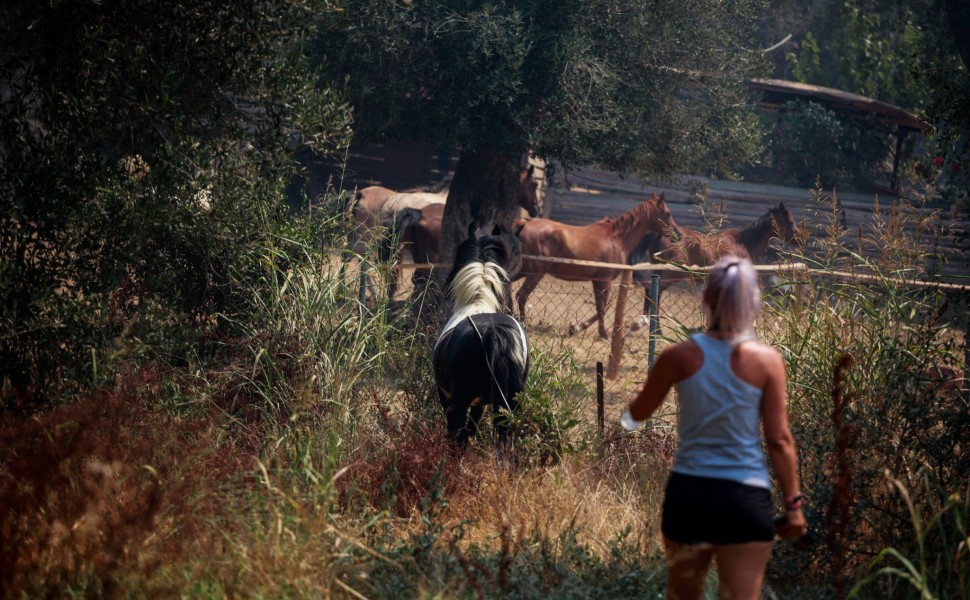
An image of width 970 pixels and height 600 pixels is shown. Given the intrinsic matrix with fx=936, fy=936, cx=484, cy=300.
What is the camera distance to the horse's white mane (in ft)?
23.1

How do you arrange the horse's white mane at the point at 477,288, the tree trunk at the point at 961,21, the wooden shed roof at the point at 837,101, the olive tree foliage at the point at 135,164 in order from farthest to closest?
the wooden shed roof at the point at 837,101, the tree trunk at the point at 961,21, the horse's white mane at the point at 477,288, the olive tree foliage at the point at 135,164

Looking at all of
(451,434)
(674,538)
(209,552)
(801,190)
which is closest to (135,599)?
(209,552)

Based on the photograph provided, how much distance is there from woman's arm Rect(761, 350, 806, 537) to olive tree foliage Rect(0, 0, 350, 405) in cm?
357

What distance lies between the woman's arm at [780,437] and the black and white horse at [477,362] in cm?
299

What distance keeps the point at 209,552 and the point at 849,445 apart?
3168 millimetres

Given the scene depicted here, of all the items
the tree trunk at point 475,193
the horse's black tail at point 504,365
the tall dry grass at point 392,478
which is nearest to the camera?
the tall dry grass at point 392,478

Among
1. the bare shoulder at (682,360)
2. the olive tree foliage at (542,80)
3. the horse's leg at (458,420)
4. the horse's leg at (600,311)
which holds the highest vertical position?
the olive tree foliage at (542,80)

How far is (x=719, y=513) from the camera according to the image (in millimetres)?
3484

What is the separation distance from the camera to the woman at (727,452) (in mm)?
3500

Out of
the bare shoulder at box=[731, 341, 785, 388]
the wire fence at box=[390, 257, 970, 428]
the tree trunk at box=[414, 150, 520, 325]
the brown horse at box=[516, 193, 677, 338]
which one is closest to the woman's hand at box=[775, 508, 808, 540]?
the bare shoulder at box=[731, 341, 785, 388]

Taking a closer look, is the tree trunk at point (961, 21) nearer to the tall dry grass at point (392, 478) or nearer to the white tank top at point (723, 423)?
the tall dry grass at point (392, 478)

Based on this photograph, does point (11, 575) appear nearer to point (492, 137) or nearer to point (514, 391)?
point (514, 391)

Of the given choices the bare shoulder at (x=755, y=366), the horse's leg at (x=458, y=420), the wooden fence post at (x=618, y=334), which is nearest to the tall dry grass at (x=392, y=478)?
the horse's leg at (x=458, y=420)

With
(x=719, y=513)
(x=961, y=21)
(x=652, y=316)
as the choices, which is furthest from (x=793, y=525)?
Answer: (x=961, y=21)
